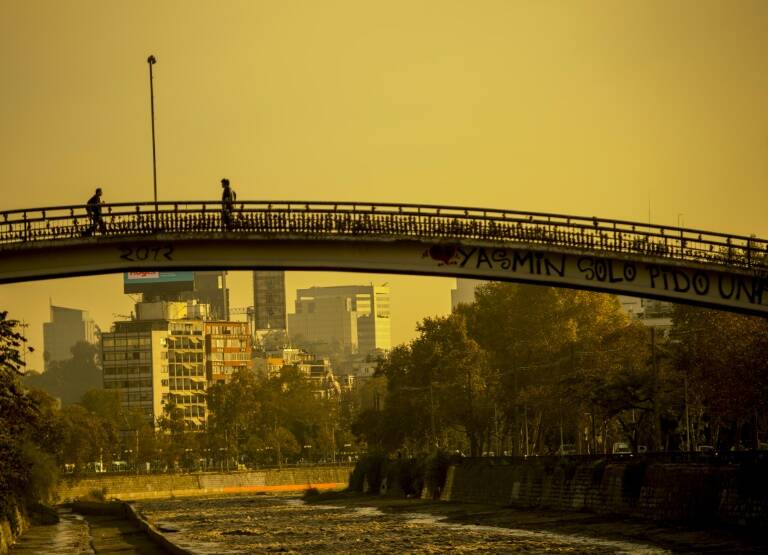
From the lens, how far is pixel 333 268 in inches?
2366

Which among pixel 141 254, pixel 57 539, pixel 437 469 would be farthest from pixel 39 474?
pixel 141 254

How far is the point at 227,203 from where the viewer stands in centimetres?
5916

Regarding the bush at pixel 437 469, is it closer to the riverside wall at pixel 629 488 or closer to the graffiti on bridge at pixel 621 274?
the riverside wall at pixel 629 488

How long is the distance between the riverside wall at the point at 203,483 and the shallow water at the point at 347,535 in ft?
140

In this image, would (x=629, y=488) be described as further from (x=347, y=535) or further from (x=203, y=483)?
(x=203, y=483)

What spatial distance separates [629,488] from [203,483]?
110 meters

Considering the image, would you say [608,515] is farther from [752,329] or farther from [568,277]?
[568,277]

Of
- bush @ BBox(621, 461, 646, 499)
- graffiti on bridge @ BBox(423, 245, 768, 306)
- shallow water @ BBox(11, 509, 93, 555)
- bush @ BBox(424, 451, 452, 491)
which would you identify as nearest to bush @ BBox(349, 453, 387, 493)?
bush @ BBox(424, 451, 452, 491)

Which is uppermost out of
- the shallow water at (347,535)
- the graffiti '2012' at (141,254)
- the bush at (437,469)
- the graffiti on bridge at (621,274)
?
the graffiti '2012' at (141,254)

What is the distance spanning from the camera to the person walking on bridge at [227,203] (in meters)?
59.2

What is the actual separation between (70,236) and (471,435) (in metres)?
84.8

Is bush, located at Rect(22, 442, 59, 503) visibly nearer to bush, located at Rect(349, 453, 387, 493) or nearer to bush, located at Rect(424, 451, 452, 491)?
bush, located at Rect(349, 453, 387, 493)

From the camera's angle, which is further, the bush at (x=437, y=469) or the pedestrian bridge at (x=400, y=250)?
the bush at (x=437, y=469)

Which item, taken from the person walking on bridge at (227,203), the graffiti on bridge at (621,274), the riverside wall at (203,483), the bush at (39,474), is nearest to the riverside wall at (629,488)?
the graffiti on bridge at (621,274)
